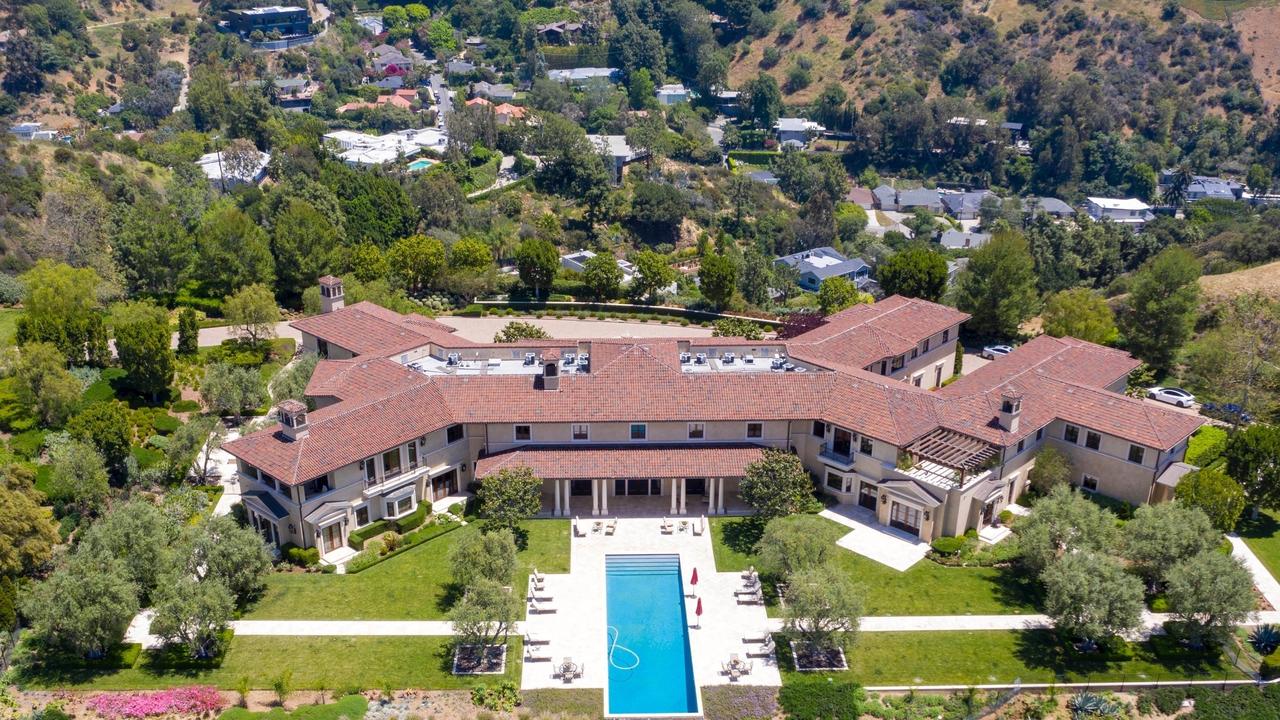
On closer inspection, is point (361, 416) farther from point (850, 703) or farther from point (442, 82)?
point (442, 82)

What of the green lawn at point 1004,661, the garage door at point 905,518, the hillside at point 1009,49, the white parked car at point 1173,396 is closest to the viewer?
the green lawn at point 1004,661

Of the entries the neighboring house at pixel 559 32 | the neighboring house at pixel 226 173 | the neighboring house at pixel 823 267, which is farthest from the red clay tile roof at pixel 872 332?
the neighboring house at pixel 559 32

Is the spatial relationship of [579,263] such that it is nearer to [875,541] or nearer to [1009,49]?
[875,541]

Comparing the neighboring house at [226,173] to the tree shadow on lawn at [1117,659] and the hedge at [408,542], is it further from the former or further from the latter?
the tree shadow on lawn at [1117,659]

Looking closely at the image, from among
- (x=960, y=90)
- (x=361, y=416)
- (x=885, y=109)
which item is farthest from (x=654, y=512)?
(x=960, y=90)

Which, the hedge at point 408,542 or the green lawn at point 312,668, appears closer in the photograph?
the green lawn at point 312,668

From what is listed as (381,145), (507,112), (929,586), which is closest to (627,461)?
(929,586)
